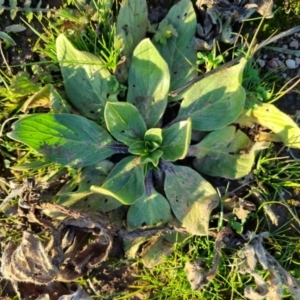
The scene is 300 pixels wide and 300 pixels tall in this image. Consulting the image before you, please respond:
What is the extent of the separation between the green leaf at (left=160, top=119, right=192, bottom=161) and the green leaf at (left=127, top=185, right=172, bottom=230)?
20 centimetres

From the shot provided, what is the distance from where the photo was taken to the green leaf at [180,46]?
8.36 ft

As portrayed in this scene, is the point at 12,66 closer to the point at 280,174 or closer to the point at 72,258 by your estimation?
the point at 72,258

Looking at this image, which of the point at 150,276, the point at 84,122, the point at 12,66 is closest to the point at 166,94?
the point at 84,122

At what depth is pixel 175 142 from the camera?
2.44m

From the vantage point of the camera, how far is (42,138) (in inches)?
94.4

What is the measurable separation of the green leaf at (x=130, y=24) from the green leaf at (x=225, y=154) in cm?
55

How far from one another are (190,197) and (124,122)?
473 mm

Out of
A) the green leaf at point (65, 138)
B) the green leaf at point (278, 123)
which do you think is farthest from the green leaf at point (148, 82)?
the green leaf at point (278, 123)

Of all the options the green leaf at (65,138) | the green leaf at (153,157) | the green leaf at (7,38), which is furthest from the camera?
the green leaf at (7,38)

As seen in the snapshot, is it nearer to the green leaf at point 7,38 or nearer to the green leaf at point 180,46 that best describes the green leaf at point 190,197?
the green leaf at point 180,46

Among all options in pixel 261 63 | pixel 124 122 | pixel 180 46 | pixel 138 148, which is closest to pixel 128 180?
pixel 138 148

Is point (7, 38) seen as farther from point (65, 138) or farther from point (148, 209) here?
point (148, 209)

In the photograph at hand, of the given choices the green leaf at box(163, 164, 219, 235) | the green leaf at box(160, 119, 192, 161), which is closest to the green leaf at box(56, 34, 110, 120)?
the green leaf at box(160, 119, 192, 161)

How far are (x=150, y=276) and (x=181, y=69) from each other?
3.54 feet
